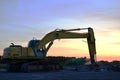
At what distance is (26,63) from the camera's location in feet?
175

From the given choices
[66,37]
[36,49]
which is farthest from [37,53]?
[66,37]

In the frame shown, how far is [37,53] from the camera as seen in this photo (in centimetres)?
5456

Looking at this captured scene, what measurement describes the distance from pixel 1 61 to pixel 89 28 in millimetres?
14047

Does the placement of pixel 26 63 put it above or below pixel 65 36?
below

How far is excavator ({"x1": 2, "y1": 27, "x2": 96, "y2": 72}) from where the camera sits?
53594 mm

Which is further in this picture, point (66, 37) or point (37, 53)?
point (66, 37)

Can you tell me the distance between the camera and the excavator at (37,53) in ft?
176

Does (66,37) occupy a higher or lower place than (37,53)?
Answer: higher

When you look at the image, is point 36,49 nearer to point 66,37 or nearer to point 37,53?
point 37,53

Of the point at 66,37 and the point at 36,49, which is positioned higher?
the point at 66,37

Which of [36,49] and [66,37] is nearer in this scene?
[36,49]

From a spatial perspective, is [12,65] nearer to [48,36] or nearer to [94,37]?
[48,36]

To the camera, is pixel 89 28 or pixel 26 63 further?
pixel 89 28

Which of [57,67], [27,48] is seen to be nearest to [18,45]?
[27,48]
